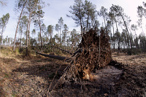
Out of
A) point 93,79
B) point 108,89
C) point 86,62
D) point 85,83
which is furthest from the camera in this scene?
point 86,62

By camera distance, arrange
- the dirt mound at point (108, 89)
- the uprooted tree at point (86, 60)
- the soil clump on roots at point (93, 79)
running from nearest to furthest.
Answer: the dirt mound at point (108, 89)
the soil clump on roots at point (93, 79)
the uprooted tree at point (86, 60)

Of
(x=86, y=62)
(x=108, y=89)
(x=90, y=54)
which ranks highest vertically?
(x=90, y=54)

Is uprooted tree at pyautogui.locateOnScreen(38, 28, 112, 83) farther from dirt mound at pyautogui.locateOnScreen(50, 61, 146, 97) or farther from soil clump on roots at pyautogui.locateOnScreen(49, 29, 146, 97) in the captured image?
dirt mound at pyautogui.locateOnScreen(50, 61, 146, 97)

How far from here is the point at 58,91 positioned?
11.2ft

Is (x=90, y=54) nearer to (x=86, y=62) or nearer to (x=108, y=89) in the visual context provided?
(x=86, y=62)

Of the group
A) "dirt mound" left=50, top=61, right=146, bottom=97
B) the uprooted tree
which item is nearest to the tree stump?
the uprooted tree

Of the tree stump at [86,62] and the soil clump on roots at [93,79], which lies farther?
the tree stump at [86,62]

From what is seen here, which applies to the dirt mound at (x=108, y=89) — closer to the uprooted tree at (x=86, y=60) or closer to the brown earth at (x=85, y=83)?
the brown earth at (x=85, y=83)

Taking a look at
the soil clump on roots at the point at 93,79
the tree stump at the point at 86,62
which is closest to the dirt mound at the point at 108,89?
the soil clump on roots at the point at 93,79

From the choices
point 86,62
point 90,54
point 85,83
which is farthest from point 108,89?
point 90,54

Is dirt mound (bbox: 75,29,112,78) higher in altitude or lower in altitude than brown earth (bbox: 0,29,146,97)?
higher

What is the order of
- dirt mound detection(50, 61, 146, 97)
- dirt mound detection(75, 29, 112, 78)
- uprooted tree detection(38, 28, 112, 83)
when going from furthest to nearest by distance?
dirt mound detection(75, 29, 112, 78) < uprooted tree detection(38, 28, 112, 83) < dirt mound detection(50, 61, 146, 97)

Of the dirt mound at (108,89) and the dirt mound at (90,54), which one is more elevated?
the dirt mound at (90,54)

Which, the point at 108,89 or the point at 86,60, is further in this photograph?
the point at 86,60
